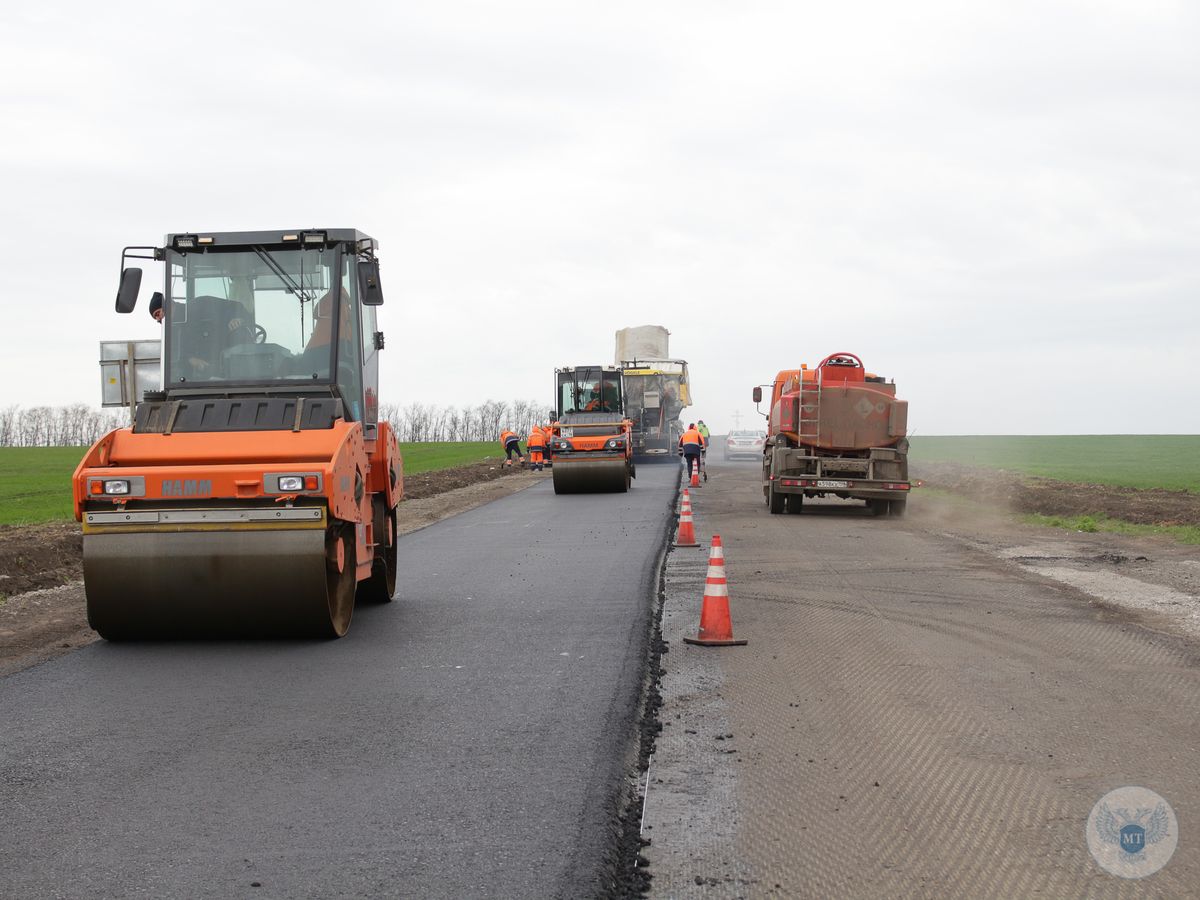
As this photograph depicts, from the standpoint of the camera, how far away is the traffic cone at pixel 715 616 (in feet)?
28.1

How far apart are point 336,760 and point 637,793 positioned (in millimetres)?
1455

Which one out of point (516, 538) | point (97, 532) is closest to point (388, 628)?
point (97, 532)

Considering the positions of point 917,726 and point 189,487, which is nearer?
point 917,726

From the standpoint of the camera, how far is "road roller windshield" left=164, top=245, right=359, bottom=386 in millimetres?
9305

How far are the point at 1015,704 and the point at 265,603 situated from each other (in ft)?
15.8

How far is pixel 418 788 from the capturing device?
5.09m

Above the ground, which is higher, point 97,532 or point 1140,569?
point 97,532

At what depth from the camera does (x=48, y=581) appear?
13133 mm

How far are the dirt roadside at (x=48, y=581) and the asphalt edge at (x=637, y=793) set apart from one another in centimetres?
416

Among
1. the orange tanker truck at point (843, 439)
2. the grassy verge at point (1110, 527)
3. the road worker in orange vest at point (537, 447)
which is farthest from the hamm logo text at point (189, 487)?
the road worker in orange vest at point (537, 447)

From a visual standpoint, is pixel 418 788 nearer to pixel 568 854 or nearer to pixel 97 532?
pixel 568 854

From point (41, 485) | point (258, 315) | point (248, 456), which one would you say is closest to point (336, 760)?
point (248, 456)

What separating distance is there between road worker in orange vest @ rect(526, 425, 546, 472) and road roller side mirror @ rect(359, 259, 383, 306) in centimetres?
3013

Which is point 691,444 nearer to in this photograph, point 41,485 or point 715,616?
point 41,485
